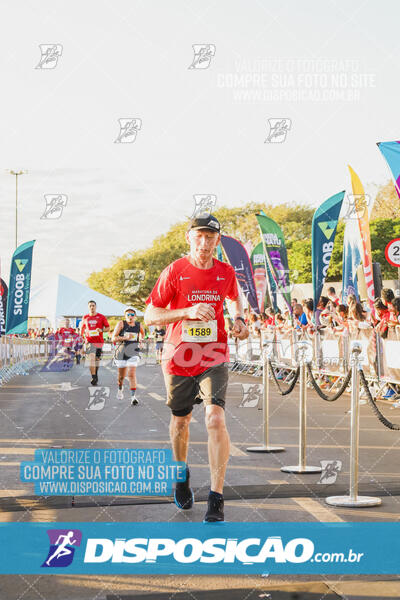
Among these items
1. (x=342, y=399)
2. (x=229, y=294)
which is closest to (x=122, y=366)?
(x=342, y=399)

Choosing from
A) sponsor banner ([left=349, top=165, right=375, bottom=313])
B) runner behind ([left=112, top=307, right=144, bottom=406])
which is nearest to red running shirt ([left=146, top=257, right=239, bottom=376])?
runner behind ([left=112, top=307, right=144, bottom=406])

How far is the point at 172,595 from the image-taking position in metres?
4.25

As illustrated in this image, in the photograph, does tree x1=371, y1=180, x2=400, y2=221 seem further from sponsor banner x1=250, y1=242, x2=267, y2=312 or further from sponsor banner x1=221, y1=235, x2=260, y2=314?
sponsor banner x1=221, y1=235, x2=260, y2=314

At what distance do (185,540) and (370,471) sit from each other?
3.21 metres

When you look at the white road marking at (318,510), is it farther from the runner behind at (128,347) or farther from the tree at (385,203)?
the tree at (385,203)

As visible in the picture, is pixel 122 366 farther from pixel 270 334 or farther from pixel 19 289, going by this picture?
pixel 19 289

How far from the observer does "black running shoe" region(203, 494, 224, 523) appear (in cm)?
563

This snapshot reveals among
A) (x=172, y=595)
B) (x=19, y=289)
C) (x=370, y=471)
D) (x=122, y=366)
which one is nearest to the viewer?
(x=172, y=595)

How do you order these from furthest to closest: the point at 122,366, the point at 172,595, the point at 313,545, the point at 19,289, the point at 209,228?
the point at 19,289
the point at 122,366
the point at 209,228
the point at 313,545
the point at 172,595

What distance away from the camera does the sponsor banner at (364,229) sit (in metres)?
16.9

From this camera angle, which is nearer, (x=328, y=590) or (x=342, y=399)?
(x=328, y=590)

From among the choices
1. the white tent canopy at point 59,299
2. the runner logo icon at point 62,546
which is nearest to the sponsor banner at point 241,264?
the white tent canopy at point 59,299

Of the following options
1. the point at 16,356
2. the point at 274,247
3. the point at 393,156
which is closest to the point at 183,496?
the point at 393,156

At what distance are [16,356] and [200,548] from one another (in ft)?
76.5
